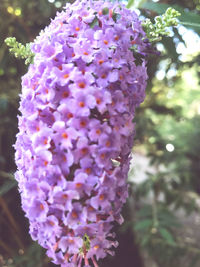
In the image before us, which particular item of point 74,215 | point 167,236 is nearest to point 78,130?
point 74,215

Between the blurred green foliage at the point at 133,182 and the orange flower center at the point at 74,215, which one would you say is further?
the blurred green foliage at the point at 133,182

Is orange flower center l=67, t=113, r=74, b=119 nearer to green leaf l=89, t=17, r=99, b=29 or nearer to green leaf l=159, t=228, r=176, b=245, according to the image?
green leaf l=89, t=17, r=99, b=29

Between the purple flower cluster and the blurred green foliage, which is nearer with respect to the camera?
the purple flower cluster

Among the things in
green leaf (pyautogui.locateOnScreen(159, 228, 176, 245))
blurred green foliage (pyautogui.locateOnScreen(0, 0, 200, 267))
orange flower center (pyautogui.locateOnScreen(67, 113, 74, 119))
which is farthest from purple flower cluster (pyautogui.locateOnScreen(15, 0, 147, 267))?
green leaf (pyautogui.locateOnScreen(159, 228, 176, 245))

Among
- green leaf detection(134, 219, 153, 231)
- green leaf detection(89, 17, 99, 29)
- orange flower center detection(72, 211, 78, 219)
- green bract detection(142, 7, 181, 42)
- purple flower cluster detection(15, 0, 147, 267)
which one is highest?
green leaf detection(134, 219, 153, 231)

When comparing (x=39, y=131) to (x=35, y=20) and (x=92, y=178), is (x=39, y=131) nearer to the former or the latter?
(x=92, y=178)

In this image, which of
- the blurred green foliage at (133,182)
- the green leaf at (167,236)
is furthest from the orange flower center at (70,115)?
the green leaf at (167,236)

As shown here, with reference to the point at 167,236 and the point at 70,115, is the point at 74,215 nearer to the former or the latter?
the point at 70,115

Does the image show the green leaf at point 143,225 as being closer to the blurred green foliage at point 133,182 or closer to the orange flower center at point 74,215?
the blurred green foliage at point 133,182

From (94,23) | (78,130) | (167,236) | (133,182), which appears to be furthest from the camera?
(133,182)
